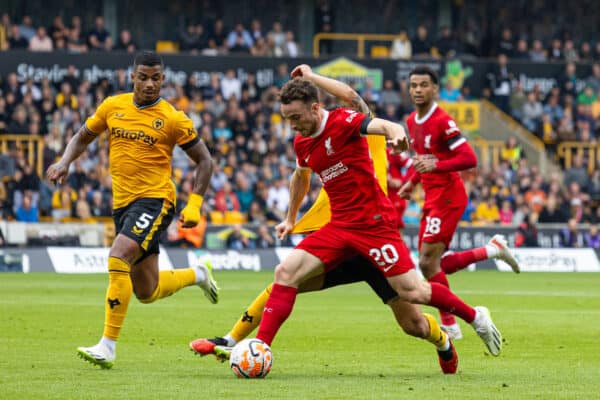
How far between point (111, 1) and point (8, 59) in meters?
6.96

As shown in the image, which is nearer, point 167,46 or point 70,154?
point 70,154

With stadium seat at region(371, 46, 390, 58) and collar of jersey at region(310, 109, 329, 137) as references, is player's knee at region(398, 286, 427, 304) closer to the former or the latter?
collar of jersey at region(310, 109, 329, 137)

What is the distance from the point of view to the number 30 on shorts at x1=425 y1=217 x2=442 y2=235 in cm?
1312

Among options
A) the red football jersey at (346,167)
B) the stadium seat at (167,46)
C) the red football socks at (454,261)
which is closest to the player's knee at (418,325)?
the red football jersey at (346,167)

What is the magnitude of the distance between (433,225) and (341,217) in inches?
146

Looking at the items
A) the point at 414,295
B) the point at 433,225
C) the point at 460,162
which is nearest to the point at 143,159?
the point at 414,295

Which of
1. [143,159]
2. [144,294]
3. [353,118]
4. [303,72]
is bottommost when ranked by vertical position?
[144,294]

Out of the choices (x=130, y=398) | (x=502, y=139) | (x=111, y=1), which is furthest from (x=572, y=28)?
(x=130, y=398)

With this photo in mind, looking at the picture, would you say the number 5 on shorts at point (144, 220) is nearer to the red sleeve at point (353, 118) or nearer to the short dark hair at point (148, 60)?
the short dark hair at point (148, 60)

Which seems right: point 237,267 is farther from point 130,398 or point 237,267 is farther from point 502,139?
point 130,398

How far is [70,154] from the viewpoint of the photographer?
10.8m

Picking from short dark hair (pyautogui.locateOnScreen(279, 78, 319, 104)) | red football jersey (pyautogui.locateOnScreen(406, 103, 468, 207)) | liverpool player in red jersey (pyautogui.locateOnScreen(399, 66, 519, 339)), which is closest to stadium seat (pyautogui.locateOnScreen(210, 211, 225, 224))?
liverpool player in red jersey (pyautogui.locateOnScreen(399, 66, 519, 339))

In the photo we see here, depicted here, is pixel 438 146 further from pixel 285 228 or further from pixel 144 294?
pixel 144 294

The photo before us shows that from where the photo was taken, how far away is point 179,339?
12438 millimetres
